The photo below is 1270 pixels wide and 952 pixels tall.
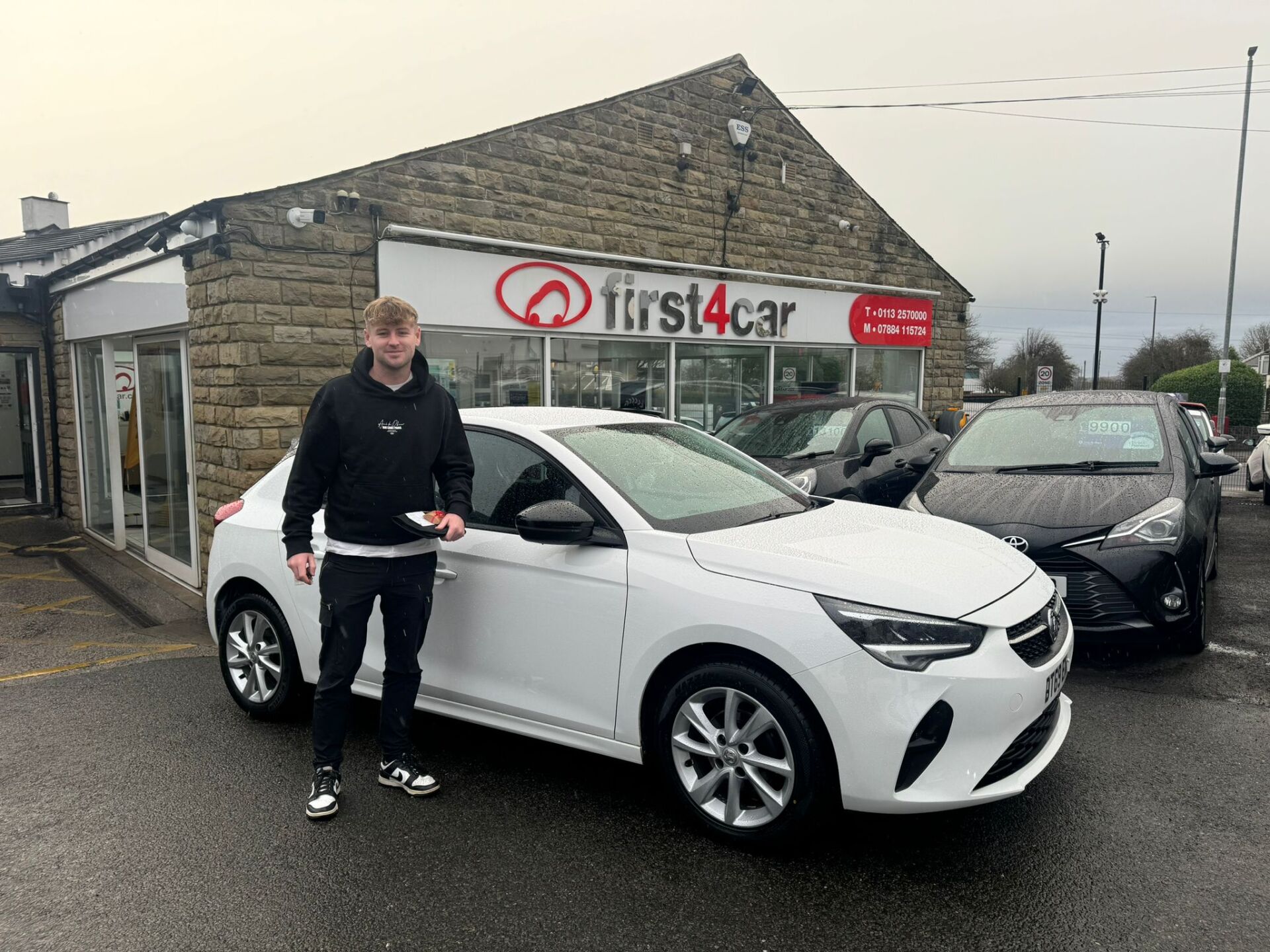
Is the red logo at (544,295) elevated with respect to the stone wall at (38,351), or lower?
elevated

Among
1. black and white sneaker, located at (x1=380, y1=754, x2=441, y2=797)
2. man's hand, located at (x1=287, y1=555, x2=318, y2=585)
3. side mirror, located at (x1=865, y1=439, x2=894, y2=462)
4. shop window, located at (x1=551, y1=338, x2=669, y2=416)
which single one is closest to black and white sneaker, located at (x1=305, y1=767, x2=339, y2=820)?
black and white sneaker, located at (x1=380, y1=754, x2=441, y2=797)

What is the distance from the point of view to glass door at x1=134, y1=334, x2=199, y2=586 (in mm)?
7680

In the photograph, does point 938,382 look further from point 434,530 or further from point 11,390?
point 11,390

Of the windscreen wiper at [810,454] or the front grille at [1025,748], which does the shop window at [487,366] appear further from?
the front grille at [1025,748]

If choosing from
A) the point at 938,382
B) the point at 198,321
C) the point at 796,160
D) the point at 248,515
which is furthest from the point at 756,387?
the point at 248,515

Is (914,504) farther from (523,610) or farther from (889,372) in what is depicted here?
(889,372)

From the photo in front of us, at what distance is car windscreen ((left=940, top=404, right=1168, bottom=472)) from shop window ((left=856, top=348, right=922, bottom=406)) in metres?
6.16

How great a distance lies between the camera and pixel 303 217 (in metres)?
6.87

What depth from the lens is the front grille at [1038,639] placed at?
9.93 ft

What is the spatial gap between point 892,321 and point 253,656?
1112 cm

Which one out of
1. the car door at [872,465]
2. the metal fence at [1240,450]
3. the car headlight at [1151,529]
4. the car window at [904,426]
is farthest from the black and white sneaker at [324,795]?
the metal fence at [1240,450]

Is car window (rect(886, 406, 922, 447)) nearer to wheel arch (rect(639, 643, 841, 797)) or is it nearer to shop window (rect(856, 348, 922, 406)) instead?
shop window (rect(856, 348, 922, 406))

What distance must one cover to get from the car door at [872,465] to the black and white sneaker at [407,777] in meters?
4.71

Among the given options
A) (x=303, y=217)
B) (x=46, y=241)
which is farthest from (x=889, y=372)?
(x=46, y=241)
